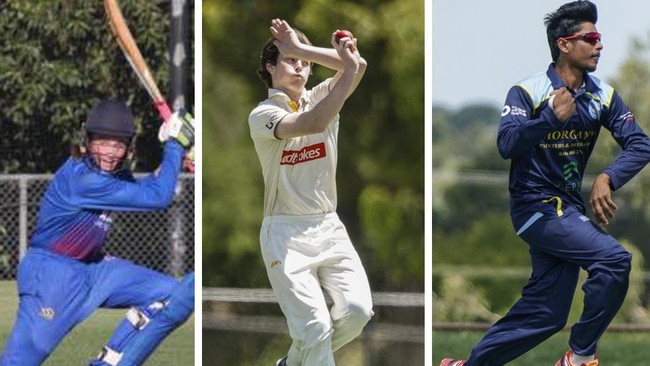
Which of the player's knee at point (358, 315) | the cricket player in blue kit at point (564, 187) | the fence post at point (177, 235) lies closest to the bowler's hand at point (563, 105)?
the cricket player in blue kit at point (564, 187)

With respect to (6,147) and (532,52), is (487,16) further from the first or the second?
(6,147)

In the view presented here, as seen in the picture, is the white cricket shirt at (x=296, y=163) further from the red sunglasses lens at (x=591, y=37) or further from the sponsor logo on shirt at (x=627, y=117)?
the sponsor logo on shirt at (x=627, y=117)

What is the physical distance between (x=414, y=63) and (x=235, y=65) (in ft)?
2.98

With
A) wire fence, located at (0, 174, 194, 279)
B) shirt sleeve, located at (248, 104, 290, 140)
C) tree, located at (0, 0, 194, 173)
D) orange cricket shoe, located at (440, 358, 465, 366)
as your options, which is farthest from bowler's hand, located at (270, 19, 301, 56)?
orange cricket shoe, located at (440, 358, 465, 366)

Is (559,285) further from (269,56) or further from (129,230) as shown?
(129,230)

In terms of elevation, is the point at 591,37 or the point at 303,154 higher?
the point at 591,37

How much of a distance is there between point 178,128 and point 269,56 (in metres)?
0.91

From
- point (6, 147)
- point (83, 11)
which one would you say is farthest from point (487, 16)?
point (6, 147)

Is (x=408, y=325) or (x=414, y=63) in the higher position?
(x=414, y=63)

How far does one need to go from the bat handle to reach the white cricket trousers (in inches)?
45.1

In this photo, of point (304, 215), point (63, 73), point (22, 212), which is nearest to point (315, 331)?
point (304, 215)

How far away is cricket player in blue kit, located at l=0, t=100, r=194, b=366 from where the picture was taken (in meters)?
7.46

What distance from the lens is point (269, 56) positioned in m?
6.84

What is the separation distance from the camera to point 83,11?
24.9ft
